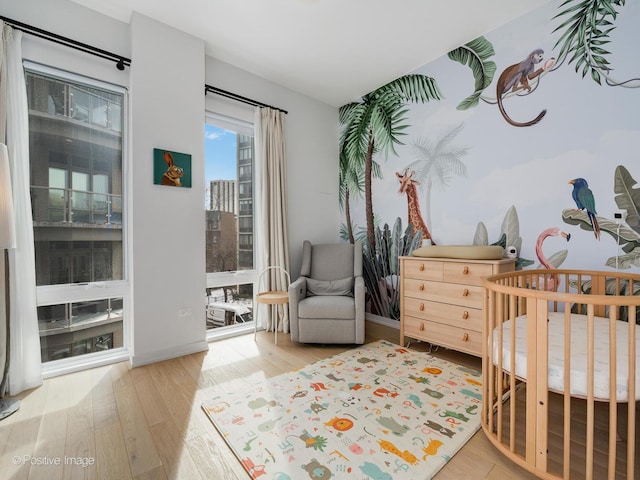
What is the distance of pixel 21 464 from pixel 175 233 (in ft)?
5.66

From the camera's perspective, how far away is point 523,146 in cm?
249

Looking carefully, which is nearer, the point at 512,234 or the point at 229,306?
the point at 512,234

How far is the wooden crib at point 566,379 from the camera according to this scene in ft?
3.74

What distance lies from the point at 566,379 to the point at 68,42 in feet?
12.5

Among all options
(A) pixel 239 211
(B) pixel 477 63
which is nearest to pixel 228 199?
(A) pixel 239 211

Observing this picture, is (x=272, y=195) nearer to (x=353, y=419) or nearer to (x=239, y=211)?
(x=239, y=211)

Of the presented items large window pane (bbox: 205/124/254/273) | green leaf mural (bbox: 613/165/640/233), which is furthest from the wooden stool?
green leaf mural (bbox: 613/165/640/233)

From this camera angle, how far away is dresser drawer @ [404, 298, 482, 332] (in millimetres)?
2398

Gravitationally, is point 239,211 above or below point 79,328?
above

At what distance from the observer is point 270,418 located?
179cm

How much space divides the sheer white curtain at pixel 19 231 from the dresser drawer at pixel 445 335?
3065 millimetres

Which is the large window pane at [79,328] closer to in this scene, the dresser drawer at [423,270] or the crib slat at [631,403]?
the dresser drawer at [423,270]

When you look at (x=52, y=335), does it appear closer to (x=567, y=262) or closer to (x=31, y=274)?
(x=31, y=274)

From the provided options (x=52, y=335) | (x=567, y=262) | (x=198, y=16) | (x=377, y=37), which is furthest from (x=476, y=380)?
(x=198, y=16)
